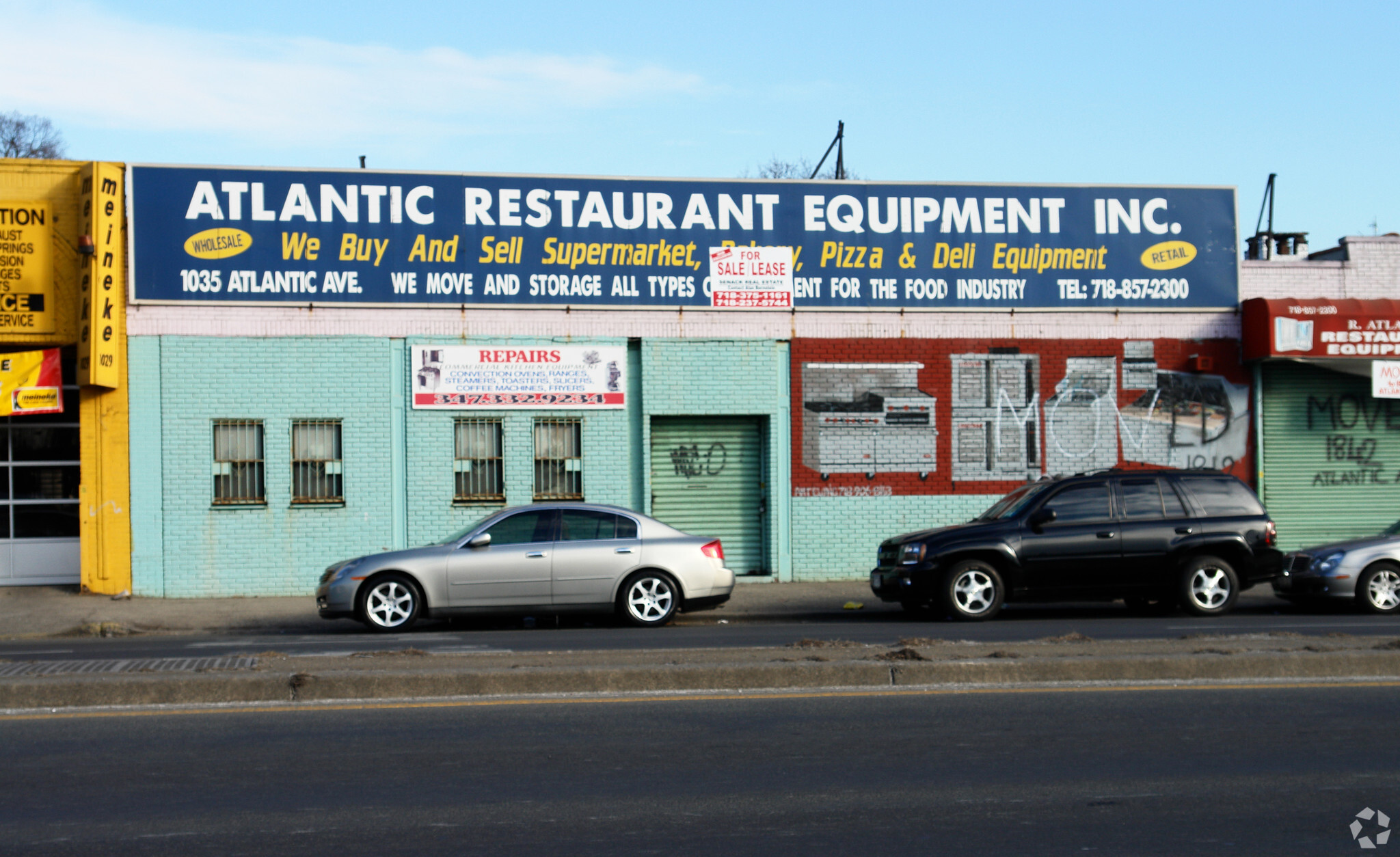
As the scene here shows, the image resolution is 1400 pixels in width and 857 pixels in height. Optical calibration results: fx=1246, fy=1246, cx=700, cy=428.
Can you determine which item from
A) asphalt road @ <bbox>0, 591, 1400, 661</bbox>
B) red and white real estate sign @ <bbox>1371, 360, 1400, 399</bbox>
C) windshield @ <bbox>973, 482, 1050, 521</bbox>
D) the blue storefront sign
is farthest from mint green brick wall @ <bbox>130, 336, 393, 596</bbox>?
red and white real estate sign @ <bbox>1371, 360, 1400, 399</bbox>

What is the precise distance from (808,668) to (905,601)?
5.54m

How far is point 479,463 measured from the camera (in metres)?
18.4

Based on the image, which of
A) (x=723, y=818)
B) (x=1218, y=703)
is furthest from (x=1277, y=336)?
(x=723, y=818)

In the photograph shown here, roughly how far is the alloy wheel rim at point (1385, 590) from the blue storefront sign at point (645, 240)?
6.38 metres

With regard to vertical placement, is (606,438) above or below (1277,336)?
below

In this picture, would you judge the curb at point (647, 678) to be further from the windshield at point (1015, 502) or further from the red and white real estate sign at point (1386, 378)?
the red and white real estate sign at point (1386, 378)

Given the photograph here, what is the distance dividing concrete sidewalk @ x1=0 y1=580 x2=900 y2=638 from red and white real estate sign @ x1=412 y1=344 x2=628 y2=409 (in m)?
3.45

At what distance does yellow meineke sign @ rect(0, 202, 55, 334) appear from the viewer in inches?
675

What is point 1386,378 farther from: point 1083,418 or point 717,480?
point 717,480

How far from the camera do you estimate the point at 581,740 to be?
7301mm

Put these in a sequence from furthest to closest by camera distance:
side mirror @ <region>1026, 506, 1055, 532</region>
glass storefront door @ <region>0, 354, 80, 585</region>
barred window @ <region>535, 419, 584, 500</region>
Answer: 1. barred window @ <region>535, 419, 584, 500</region>
2. glass storefront door @ <region>0, 354, 80, 585</region>
3. side mirror @ <region>1026, 506, 1055, 532</region>

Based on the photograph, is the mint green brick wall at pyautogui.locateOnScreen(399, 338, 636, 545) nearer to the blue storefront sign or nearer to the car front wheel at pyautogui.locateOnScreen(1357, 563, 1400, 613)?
the blue storefront sign

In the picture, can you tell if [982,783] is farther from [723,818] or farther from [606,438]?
[606,438]

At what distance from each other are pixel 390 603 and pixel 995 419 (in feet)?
32.8
